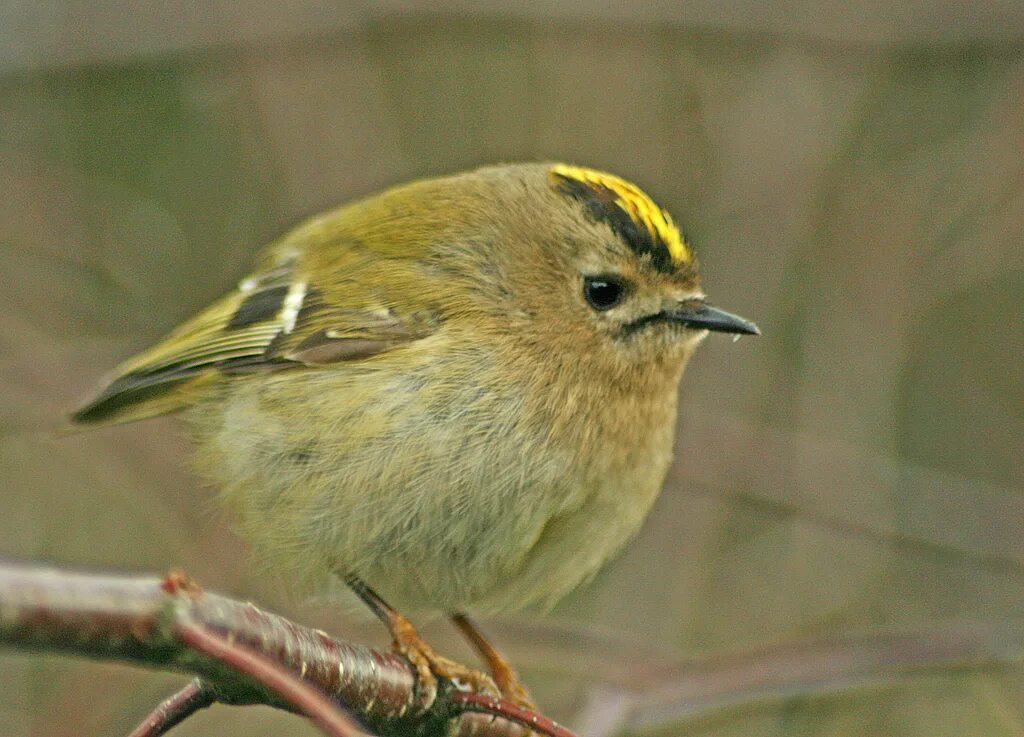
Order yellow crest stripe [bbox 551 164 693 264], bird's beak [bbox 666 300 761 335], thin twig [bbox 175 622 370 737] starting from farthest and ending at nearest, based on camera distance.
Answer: yellow crest stripe [bbox 551 164 693 264], bird's beak [bbox 666 300 761 335], thin twig [bbox 175 622 370 737]

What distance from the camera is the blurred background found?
3.88 metres

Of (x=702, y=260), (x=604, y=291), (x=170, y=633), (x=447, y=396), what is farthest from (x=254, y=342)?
(x=702, y=260)

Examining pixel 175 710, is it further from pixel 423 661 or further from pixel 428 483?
pixel 428 483

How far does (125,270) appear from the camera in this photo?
14.9ft

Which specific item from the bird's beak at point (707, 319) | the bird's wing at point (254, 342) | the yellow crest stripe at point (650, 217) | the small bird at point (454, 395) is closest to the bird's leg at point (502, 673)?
the small bird at point (454, 395)

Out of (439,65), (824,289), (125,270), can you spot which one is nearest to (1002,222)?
(824,289)

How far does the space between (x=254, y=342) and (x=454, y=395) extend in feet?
2.00

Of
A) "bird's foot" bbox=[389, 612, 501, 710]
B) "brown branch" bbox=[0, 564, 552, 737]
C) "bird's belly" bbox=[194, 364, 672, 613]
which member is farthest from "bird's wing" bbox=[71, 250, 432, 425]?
"brown branch" bbox=[0, 564, 552, 737]

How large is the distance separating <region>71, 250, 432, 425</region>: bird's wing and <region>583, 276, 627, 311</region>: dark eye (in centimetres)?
37

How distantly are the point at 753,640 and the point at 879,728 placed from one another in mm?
486

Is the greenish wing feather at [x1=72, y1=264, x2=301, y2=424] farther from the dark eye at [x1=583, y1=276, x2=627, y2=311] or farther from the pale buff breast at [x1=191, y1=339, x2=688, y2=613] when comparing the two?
the dark eye at [x1=583, y1=276, x2=627, y2=311]

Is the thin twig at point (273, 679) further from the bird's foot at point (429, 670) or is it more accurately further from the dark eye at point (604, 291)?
the dark eye at point (604, 291)

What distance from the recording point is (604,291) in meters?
2.78

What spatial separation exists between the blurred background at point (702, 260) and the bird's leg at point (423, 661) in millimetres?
923
